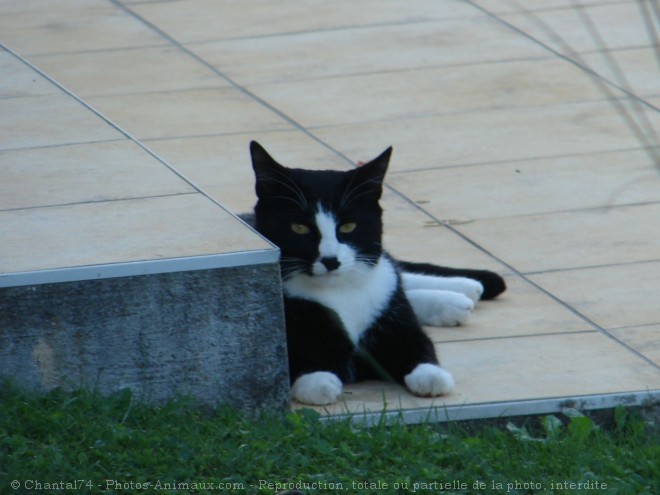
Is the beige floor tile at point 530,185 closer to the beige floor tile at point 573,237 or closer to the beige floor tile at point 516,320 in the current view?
the beige floor tile at point 573,237

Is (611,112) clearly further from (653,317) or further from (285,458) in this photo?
(285,458)

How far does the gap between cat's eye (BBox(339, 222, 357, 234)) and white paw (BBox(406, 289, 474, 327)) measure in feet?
1.99

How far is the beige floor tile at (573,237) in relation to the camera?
5512 millimetres

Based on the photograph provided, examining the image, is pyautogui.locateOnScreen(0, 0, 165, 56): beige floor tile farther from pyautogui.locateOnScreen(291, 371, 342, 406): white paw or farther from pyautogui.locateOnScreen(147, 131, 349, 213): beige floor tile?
pyautogui.locateOnScreen(291, 371, 342, 406): white paw

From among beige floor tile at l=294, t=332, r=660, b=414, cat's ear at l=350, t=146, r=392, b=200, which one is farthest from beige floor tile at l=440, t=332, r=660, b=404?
cat's ear at l=350, t=146, r=392, b=200

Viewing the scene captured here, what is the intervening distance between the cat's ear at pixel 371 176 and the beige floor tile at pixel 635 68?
384cm

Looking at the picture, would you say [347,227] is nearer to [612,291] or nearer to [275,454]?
[275,454]

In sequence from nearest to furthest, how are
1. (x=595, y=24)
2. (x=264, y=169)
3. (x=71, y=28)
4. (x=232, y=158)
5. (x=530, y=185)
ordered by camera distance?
(x=264, y=169)
(x=530, y=185)
(x=232, y=158)
(x=595, y=24)
(x=71, y=28)

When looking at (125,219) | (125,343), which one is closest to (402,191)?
(125,219)

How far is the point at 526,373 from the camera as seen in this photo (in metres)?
4.34

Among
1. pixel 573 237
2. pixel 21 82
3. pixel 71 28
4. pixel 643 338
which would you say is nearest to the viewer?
pixel 643 338

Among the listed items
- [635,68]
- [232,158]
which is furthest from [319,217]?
[635,68]

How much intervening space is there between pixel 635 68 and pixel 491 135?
1830 millimetres

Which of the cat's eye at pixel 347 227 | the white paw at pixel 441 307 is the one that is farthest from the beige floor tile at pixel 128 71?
the cat's eye at pixel 347 227
